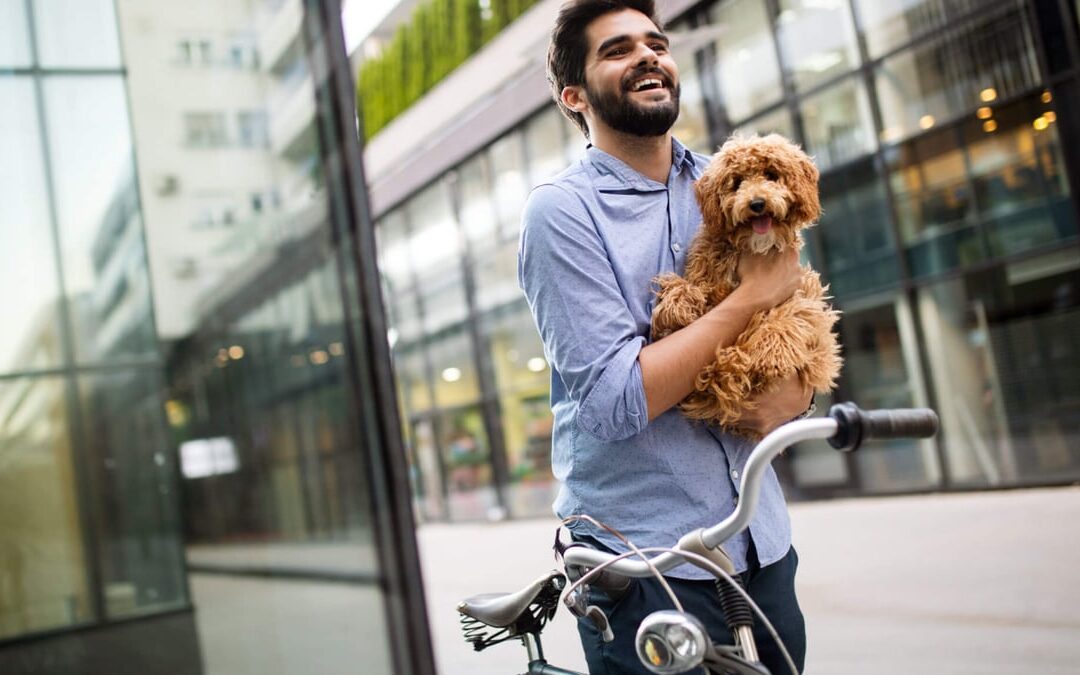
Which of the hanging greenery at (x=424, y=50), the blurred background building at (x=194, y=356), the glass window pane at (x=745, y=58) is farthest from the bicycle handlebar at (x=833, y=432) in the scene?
the hanging greenery at (x=424, y=50)

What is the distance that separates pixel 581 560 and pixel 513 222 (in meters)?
17.0

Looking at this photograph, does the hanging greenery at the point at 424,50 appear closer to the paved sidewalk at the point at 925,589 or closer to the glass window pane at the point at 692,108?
the glass window pane at the point at 692,108

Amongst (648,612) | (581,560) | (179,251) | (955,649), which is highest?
(179,251)

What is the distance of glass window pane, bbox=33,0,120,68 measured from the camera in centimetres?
350

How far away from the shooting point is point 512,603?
193 cm

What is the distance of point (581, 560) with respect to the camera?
162 cm

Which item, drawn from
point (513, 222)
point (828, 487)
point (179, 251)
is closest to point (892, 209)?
point (828, 487)

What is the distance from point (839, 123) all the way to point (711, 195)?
11.8 metres

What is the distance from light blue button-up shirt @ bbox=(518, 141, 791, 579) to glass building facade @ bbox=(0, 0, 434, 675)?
1.99 metres

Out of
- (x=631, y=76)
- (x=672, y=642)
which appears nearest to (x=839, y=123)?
(x=631, y=76)

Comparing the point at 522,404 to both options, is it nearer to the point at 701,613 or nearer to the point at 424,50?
the point at 424,50

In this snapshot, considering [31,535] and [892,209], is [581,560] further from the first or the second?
[892,209]

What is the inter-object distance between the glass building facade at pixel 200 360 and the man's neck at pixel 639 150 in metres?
1.96

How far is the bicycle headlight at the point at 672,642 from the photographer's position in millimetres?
1396
